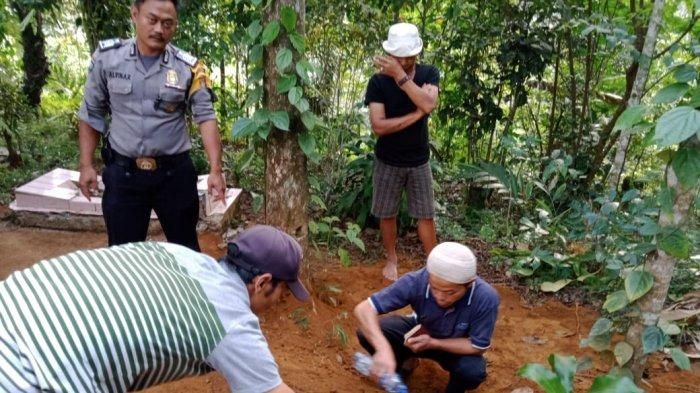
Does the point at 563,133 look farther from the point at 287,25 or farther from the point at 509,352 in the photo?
the point at 287,25

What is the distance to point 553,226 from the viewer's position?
431 centimetres

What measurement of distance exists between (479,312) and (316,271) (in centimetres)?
146

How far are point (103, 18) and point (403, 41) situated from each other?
2.82 m

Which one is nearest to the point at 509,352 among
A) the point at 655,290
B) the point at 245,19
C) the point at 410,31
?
the point at 655,290

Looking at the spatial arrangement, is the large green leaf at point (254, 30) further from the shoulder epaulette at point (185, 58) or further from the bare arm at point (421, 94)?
the bare arm at point (421, 94)

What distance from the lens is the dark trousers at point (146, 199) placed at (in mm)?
2660

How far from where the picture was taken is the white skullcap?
7.88 ft

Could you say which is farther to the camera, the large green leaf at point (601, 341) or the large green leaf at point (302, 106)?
the large green leaf at point (302, 106)

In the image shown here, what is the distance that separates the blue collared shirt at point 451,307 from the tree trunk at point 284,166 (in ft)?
2.60

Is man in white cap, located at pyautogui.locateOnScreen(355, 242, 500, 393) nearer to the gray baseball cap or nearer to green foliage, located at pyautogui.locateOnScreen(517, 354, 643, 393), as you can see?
green foliage, located at pyautogui.locateOnScreen(517, 354, 643, 393)

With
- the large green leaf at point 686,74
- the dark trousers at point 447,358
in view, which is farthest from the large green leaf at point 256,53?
the large green leaf at point 686,74

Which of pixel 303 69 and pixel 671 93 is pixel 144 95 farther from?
pixel 671 93

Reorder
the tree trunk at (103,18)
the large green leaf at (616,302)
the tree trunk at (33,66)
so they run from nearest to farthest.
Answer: the large green leaf at (616,302) → the tree trunk at (103,18) → the tree trunk at (33,66)

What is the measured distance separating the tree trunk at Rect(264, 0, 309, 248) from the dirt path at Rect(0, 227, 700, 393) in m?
0.45
